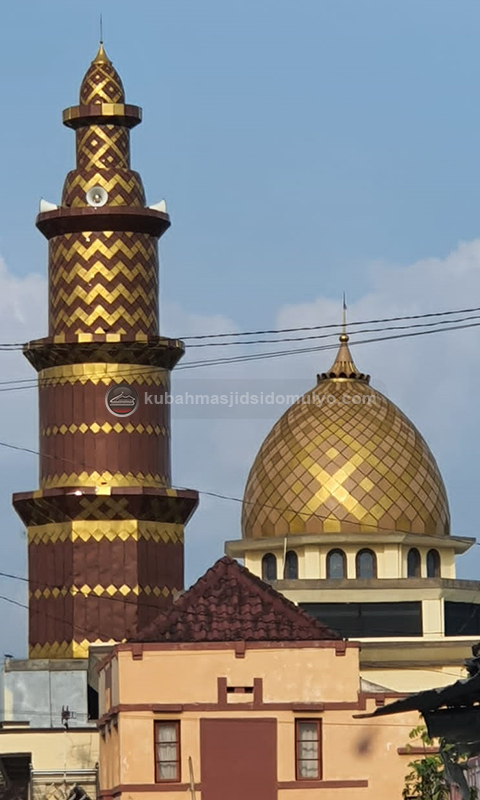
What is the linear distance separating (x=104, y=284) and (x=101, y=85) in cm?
455

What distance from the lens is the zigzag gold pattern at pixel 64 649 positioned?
48906 millimetres

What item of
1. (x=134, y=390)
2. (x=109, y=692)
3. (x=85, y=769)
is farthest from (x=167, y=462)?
(x=109, y=692)

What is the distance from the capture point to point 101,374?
49.4m

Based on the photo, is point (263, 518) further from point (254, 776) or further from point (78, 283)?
point (254, 776)

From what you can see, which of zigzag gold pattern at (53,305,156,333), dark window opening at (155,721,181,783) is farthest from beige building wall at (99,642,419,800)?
zigzag gold pattern at (53,305,156,333)

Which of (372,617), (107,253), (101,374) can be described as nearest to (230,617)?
(372,617)

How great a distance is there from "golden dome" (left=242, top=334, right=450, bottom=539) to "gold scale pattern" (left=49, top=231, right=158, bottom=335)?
3.98 m

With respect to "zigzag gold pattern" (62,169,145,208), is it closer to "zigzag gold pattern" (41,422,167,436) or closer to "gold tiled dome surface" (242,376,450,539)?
"zigzag gold pattern" (41,422,167,436)

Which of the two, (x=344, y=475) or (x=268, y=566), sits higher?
(x=344, y=475)

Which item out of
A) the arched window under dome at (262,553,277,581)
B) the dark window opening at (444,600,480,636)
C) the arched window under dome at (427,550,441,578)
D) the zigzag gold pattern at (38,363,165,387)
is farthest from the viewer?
the arched window under dome at (262,553,277,581)

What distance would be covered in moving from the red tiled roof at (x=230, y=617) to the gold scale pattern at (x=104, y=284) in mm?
9989

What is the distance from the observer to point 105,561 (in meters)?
49.1

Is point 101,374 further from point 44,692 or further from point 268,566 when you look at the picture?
point 44,692

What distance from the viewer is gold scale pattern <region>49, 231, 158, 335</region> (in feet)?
163
